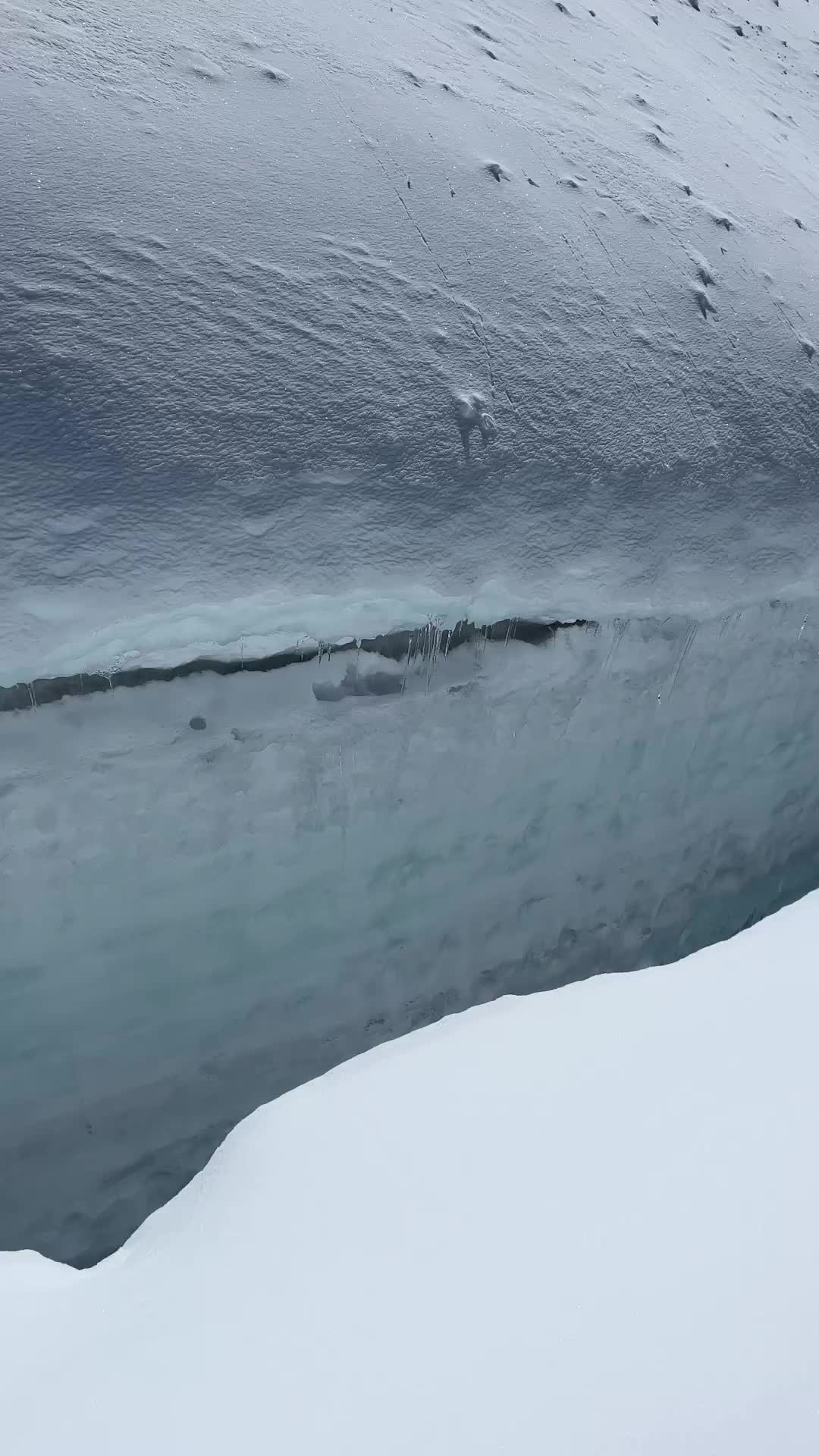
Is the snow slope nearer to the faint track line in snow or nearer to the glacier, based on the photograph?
the glacier

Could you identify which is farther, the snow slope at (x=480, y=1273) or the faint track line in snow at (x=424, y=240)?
the faint track line in snow at (x=424, y=240)

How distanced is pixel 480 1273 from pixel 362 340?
3.87 ft

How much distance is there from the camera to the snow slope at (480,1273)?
34.4 inches

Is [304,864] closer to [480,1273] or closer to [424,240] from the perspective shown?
[480,1273]

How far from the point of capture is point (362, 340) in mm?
1491

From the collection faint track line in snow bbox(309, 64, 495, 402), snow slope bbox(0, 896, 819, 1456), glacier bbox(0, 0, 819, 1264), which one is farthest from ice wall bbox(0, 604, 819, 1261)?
faint track line in snow bbox(309, 64, 495, 402)

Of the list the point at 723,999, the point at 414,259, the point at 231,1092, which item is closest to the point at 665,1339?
the point at 723,999

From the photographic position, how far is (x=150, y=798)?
125 cm

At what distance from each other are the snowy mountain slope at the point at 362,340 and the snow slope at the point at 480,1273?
590mm

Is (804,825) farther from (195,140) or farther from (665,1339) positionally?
(195,140)

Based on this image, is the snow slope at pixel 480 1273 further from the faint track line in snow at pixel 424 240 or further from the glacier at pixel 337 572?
the faint track line in snow at pixel 424 240

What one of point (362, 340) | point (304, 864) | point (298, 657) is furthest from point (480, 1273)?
point (362, 340)

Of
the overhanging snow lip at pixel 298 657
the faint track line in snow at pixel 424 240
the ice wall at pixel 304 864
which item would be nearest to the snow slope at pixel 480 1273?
the ice wall at pixel 304 864

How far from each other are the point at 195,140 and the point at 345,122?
30 cm
